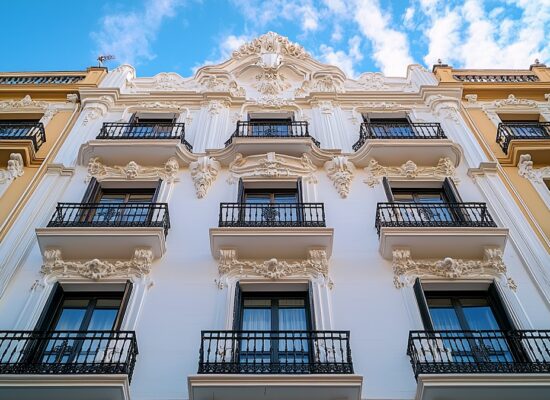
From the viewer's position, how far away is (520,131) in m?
15.2

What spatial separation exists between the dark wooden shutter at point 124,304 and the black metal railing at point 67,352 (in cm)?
24

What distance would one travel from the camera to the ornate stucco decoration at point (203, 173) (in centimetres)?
1271

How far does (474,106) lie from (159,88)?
412 inches

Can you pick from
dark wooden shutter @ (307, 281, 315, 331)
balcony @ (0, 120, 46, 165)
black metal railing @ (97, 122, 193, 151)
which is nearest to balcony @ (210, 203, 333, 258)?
dark wooden shutter @ (307, 281, 315, 331)

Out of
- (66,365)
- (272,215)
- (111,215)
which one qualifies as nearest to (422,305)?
(272,215)

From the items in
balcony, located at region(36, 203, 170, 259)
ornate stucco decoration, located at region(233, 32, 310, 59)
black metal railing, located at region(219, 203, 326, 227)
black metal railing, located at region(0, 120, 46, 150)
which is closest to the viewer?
balcony, located at region(36, 203, 170, 259)

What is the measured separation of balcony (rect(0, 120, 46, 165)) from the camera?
1350 cm

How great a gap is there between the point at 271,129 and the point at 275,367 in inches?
329

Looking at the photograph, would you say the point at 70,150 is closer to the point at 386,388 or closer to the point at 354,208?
the point at 354,208

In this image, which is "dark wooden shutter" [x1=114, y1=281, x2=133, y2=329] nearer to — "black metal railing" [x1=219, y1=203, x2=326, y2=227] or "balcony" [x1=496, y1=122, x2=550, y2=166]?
"black metal railing" [x1=219, y1=203, x2=326, y2=227]

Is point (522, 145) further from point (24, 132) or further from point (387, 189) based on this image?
point (24, 132)

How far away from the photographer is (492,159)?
45.4 ft

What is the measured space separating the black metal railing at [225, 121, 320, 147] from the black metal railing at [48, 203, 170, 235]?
136 inches

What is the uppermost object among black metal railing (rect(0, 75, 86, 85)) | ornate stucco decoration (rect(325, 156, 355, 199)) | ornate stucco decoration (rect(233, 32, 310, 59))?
ornate stucco decoration (rect(233, 32, 310, 59))
